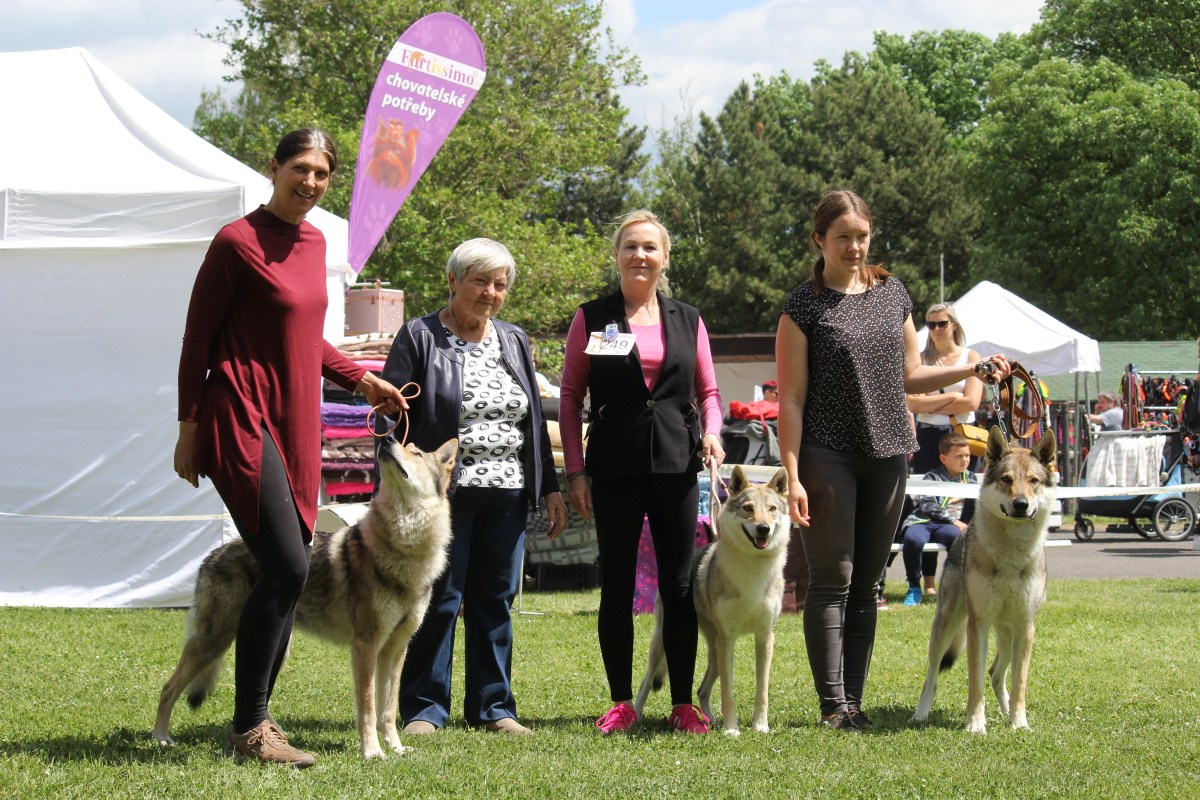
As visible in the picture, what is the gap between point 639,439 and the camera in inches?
179

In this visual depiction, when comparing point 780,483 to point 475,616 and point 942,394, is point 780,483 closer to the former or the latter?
point 475,616

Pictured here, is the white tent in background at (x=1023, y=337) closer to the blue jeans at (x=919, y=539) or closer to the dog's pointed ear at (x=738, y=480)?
the blue jeans at (x=919, y=539)

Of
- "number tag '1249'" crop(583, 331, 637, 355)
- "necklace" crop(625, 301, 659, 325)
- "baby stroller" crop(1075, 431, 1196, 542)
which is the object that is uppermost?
"necklace" crop(625, 301, 659, 325)

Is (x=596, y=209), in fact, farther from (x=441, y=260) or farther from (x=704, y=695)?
(x=704, y=695)

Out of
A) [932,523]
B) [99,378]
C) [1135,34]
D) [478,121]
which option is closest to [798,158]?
[1135,34]

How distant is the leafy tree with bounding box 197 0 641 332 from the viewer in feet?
76.0

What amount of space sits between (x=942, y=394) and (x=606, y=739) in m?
2.60

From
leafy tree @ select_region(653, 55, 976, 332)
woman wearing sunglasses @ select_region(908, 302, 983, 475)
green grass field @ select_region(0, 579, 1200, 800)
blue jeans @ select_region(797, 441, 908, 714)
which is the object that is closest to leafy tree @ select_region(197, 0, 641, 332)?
leafy tree @ select_region(653, 55, 976, 332)

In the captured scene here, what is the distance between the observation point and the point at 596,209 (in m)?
41.0

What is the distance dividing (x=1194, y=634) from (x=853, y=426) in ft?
13.4

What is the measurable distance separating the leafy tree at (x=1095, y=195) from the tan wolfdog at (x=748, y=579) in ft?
95.3

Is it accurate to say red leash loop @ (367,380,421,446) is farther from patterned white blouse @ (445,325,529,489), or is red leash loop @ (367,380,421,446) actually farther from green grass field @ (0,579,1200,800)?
green grass field @ (0,579,1200,800)

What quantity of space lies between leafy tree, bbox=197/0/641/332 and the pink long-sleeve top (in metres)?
17.5

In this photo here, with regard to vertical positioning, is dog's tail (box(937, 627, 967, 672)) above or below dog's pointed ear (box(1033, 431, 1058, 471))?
below
